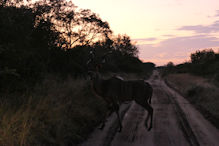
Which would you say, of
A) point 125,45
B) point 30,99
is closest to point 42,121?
point 30,99

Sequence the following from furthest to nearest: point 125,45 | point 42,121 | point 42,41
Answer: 1. point 125,45
2. point 42,41
3. point 42,121

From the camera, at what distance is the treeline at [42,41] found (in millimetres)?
8094

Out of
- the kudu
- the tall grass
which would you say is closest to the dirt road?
the tall grass

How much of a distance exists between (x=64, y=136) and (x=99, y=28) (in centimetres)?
2643

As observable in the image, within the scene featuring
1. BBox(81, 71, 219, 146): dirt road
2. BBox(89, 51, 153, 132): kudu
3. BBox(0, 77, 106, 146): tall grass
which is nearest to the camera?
BBox(0, 77, 106, 146): tall grass

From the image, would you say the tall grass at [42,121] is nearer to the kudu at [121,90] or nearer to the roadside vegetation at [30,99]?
the roadside vegetation at [30,99]

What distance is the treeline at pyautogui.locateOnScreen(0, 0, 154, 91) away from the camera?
8094 mm

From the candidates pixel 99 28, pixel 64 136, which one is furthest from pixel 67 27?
pixel 64 136

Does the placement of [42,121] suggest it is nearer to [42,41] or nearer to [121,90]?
[121,90]

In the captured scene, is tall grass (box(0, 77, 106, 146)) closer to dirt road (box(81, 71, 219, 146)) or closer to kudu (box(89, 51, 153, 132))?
dirt road (box(81, 71, 219, 146))

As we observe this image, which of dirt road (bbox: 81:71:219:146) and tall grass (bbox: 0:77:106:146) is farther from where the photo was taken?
dirt road (bbox: 81:71:219:146)

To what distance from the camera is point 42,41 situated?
Answer: 39.1 feet

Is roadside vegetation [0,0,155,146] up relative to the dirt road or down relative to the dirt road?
up

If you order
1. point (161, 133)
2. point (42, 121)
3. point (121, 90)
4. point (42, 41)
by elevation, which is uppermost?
point (42, 41)
